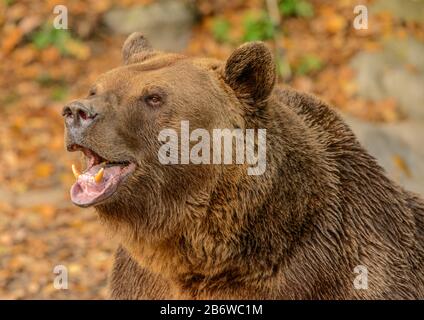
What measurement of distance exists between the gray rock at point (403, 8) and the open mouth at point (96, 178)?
36.9 ft

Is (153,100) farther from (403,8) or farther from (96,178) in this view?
(403,8)

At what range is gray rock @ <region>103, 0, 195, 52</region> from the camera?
15711 millimetres

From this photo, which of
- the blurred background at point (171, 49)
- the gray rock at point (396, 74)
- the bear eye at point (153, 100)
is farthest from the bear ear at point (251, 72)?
the gray rock at point (396, 74)

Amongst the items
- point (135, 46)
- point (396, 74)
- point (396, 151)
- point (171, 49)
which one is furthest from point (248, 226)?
point (171, 49)

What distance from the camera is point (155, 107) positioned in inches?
205

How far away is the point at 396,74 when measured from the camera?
Answer: 14258 millimetres

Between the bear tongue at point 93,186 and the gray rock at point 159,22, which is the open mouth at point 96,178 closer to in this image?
the bear tongue at point 93,186

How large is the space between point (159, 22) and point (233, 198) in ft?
35.8

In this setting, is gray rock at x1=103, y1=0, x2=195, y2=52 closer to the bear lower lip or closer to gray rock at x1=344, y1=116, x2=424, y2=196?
gray rock at x1=344, y1=116, x2=424, y2=196

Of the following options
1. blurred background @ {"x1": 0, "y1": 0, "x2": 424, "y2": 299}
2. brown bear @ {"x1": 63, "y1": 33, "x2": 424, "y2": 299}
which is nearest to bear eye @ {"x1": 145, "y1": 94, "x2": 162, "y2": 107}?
brown bear @ {"x1": 63, "y1": 33, "x2": 424, "y2": 299}

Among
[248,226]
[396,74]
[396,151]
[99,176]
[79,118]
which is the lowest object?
[248,226]

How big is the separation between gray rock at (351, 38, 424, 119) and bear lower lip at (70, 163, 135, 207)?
9.55m
